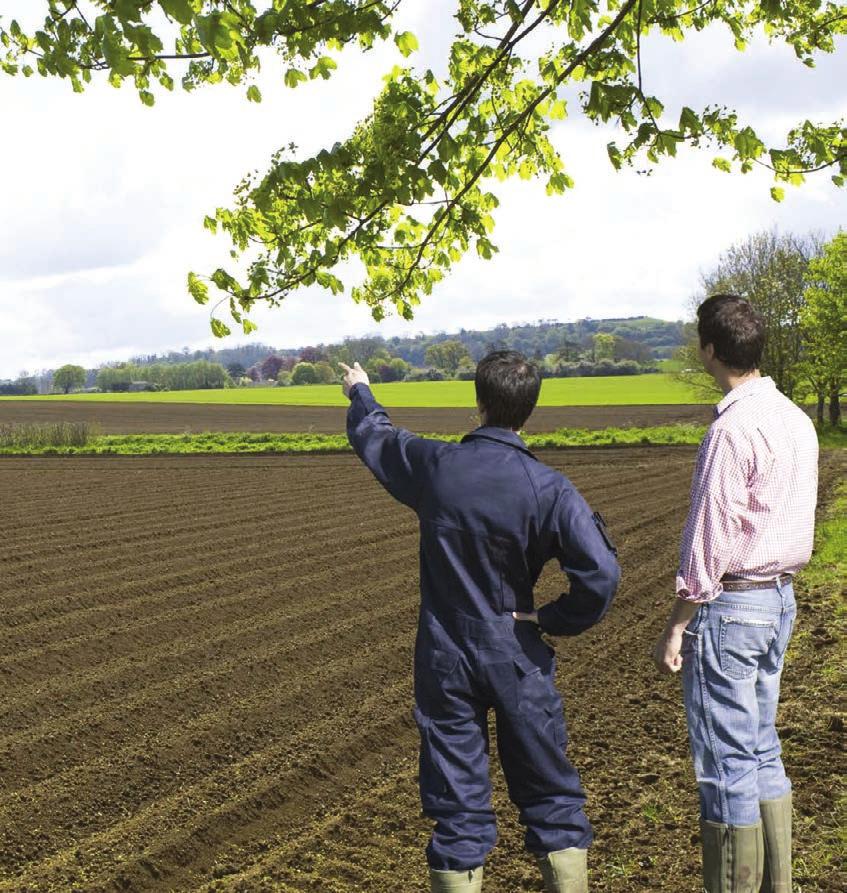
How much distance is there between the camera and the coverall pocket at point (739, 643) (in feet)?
11.2

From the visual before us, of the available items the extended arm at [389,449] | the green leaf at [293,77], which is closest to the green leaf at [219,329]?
the green leaf at [293,77]

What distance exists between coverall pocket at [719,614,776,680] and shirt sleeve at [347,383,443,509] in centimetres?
113

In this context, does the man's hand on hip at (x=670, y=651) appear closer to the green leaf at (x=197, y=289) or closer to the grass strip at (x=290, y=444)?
the green leaf at (x=197, y=289)

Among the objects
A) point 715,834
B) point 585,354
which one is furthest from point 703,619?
point 585,354

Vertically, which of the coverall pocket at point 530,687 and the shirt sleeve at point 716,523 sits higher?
the shirt sleeve at point 716,523

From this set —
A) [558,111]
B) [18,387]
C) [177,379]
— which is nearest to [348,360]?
[177,379]

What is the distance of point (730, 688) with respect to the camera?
342cm

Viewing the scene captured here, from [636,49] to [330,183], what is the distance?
2.45m

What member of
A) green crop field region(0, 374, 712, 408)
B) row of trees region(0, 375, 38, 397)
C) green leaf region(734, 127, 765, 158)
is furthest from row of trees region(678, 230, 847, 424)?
row of trees region(0, 375, 38, 397)

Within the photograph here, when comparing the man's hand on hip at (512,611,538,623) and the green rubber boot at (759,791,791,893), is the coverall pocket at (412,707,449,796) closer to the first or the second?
the man's hand on hip at (512,611,538,623)

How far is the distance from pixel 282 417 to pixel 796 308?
3105cm

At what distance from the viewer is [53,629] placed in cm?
912

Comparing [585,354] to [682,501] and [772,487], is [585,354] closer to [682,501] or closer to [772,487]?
[682,501]

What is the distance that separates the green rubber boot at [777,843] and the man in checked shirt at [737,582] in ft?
0.29
